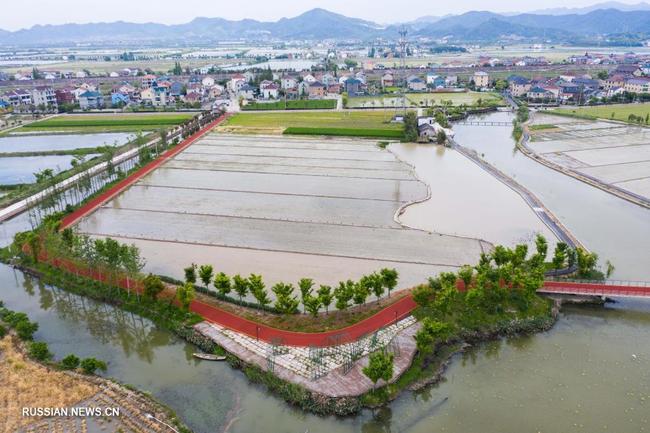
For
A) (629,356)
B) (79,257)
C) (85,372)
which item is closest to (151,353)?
(85,372)

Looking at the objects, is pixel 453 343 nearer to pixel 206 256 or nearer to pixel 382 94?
pixel 206 256

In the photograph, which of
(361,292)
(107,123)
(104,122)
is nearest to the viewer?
(361,292)

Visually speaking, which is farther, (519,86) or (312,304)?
(519,86)

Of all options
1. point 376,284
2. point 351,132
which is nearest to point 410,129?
point 351,132

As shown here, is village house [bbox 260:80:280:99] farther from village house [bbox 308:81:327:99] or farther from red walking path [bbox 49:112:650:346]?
red walking path [bbox 49:112:650:346]

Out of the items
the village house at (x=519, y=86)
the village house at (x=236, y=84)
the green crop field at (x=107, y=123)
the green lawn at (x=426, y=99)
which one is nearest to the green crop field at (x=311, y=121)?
the green lawn at (x=426, y=99)

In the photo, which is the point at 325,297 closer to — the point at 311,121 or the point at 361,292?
the point at 361,292

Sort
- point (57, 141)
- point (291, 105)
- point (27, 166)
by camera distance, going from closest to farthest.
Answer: point (27, 166), point (57, 141), point (291, 105)
